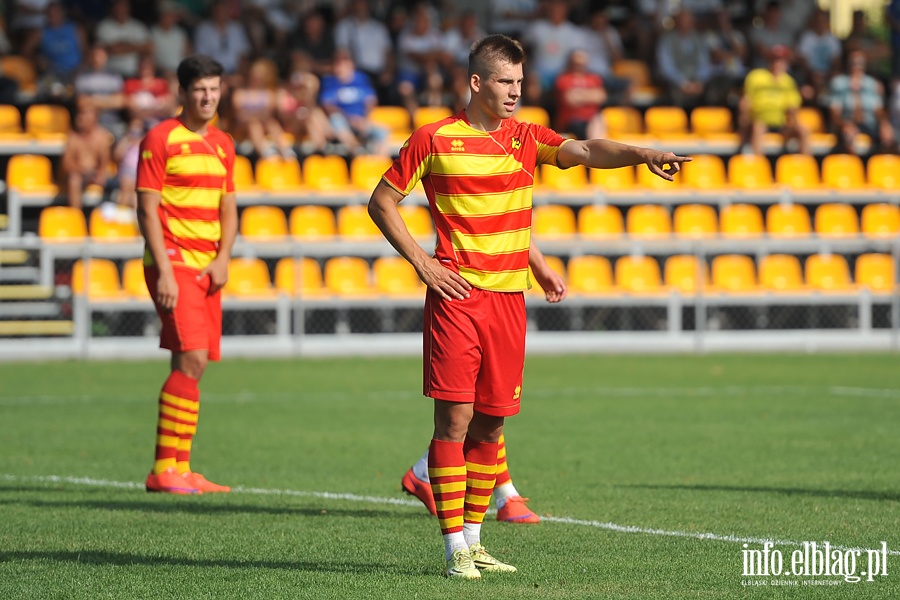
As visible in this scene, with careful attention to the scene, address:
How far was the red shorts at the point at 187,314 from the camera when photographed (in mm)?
7883

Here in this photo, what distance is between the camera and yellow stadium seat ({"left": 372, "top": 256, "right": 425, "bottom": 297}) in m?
18.5

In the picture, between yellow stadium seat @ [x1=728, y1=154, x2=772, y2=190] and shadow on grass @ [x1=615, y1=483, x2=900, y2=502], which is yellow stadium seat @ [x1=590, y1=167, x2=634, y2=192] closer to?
yellow stadium seat @ [x1=728, y1=154, x2=772, y2=190]

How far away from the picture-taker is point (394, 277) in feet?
61.0

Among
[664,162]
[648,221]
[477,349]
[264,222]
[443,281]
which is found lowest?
[477,349]

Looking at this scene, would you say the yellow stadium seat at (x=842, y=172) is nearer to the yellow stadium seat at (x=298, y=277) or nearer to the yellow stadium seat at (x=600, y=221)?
the yellow stadium seat at (x=600, y=221)

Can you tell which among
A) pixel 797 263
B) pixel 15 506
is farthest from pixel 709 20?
pixel 15 506

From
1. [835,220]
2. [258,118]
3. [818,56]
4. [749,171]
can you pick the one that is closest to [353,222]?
[258,118]

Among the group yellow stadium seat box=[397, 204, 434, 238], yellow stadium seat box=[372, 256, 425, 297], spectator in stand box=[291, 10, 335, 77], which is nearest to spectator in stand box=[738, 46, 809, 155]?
yellow stadium seat box=[397, 204, 434, 238]

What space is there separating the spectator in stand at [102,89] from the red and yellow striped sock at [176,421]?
1244 centimetres

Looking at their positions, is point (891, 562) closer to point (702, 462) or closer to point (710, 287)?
point (702, 462)

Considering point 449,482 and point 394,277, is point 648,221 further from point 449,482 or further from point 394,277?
point 449,482

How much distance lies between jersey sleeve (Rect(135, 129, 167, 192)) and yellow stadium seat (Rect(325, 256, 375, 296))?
408 inches

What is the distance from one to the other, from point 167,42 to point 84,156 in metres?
2.99

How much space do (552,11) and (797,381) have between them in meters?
9.61
